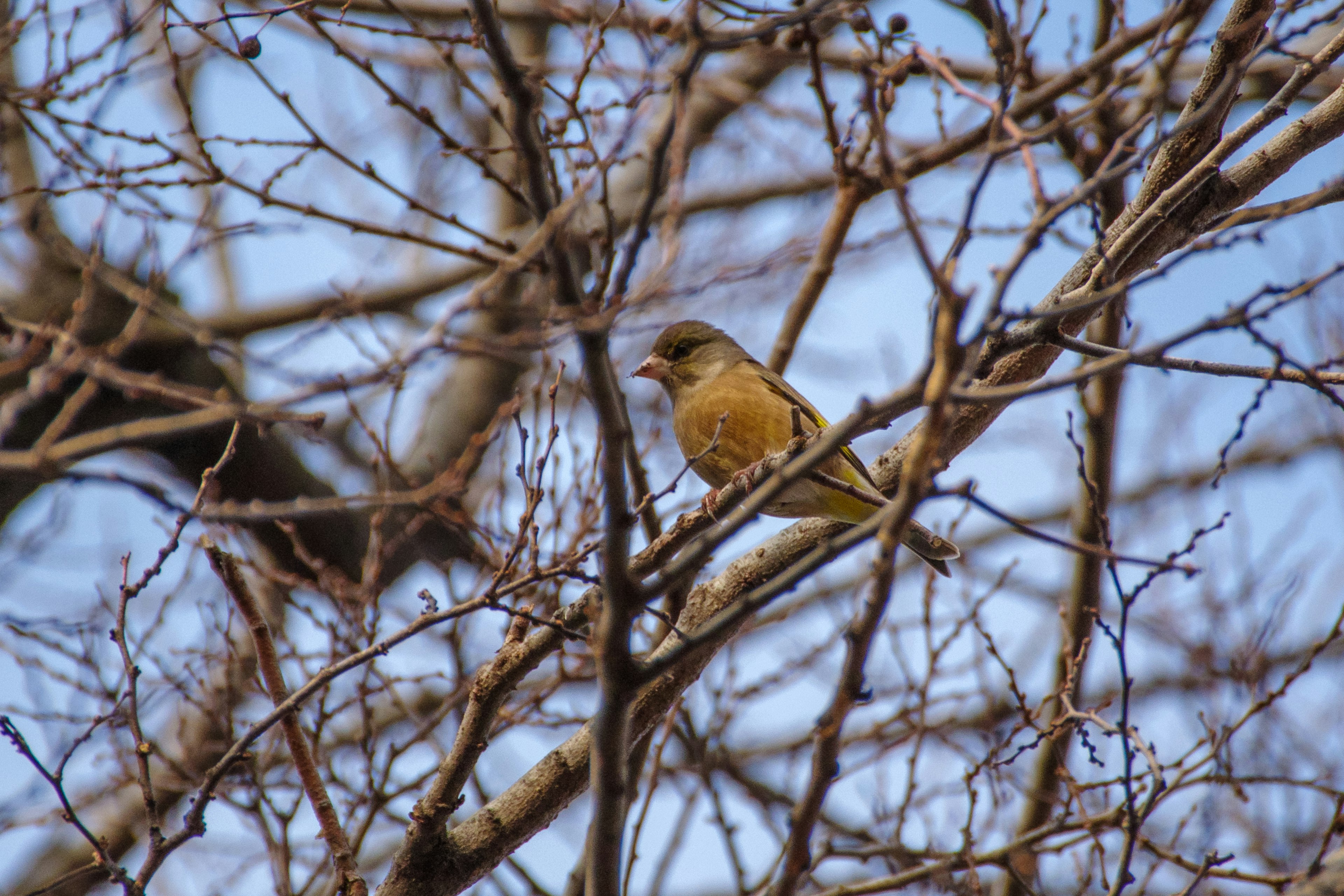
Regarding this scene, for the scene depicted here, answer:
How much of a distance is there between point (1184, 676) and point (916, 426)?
6.94 metres

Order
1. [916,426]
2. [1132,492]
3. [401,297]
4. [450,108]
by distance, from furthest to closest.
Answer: [1132,492] → [450,108] → [401,297] → [916,426]

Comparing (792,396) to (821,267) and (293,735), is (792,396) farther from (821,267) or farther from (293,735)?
(293,735)

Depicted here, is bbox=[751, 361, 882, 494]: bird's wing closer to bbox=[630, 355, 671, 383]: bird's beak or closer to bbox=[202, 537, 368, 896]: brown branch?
bbox=[630, 355, 671, 383]: bird's beak

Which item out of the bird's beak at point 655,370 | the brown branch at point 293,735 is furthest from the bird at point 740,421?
the brown branch at point 293,735

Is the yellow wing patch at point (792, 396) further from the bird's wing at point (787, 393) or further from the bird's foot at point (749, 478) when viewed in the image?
the bird's foot at point (749, 478)

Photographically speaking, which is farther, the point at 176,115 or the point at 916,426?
the point at 176,115

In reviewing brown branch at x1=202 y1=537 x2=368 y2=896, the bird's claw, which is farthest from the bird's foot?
brown branch at x1=202 y1=537 x2=368 y2=896

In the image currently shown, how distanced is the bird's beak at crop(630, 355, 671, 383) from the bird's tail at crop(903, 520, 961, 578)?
1759mm

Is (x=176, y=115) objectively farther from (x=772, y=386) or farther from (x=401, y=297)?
(x=772, y=386)

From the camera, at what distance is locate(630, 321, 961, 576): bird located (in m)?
5.04

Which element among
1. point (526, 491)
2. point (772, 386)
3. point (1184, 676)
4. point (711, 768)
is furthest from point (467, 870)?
point (1184, 676)

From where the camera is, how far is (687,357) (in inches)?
252

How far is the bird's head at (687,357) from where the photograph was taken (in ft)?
20.6

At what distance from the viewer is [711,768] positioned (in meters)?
5.75
